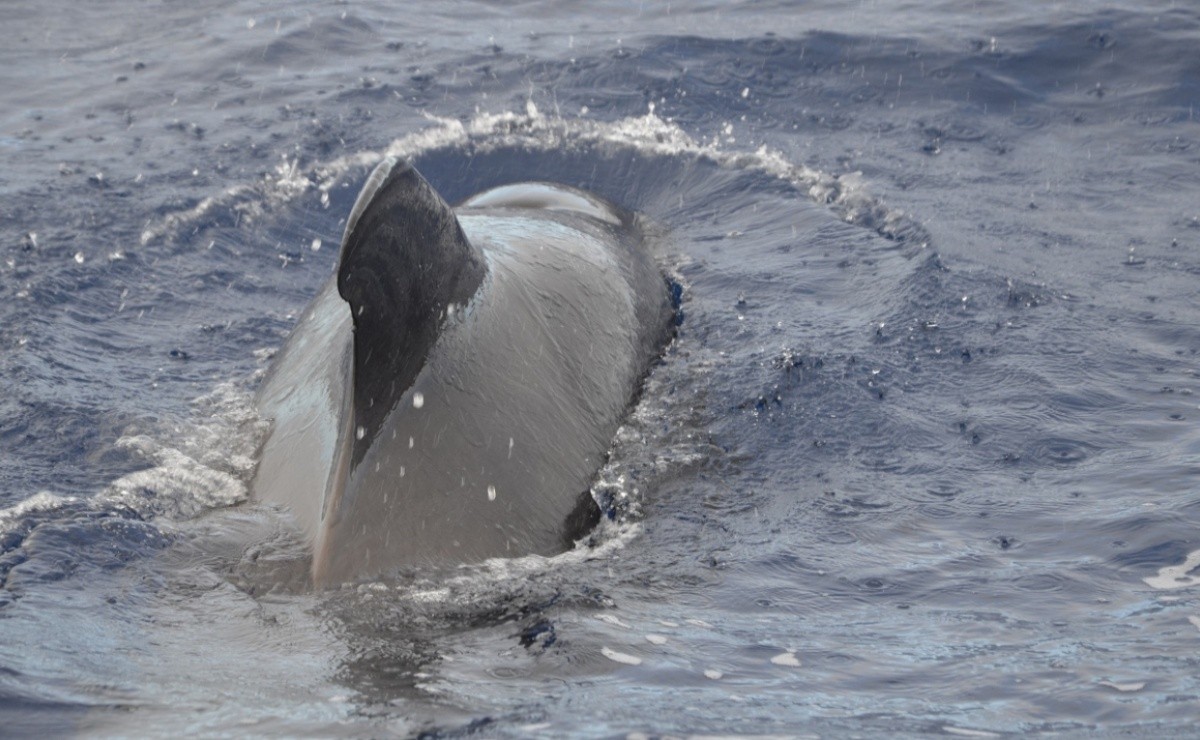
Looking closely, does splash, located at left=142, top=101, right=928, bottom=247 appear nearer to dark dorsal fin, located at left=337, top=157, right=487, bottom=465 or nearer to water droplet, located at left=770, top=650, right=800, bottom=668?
dark dorsal fin, located at left=337, top=157, right=487, bottom=465

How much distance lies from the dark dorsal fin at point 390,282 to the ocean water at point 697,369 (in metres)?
0.83

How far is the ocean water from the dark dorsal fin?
2.71 ft

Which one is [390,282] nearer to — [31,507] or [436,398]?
[436,398]

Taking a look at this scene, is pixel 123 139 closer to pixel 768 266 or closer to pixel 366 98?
pixel 366 98

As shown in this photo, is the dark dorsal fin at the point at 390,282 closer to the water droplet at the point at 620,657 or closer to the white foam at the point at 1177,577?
the water droplet at the point at 620,657

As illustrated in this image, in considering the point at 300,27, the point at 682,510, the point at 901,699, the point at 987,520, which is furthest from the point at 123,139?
the point at 901,699

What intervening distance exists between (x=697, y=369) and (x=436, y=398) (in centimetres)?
296

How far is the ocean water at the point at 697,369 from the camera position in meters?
4.83

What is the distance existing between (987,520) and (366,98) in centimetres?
1048

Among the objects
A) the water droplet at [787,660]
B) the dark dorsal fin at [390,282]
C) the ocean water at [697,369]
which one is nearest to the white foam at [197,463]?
the ocean water at [697,369]

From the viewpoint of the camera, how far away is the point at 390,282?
586cm

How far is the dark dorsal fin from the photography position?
222 inches

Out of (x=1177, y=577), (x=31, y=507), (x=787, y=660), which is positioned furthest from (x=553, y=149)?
(x=787, y=660)

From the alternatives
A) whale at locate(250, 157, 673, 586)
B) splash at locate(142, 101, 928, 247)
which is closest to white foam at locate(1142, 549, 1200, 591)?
whale at locate(250, 157, 673, 586)
